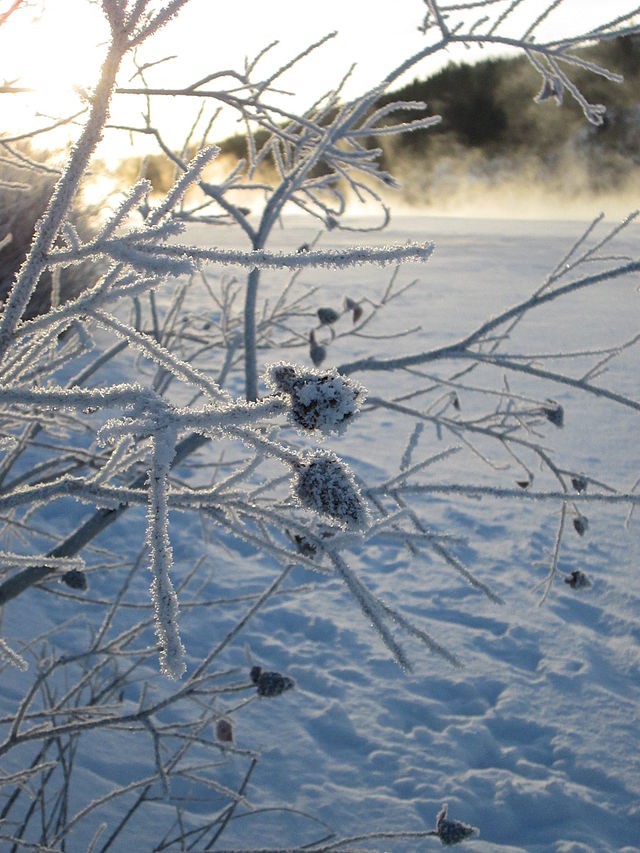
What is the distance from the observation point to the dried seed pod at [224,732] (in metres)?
1.65

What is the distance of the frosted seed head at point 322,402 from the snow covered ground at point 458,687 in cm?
104

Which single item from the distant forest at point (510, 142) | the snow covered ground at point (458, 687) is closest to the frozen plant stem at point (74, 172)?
the snow covered ground at point (458, 687)

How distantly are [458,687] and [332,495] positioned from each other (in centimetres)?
241

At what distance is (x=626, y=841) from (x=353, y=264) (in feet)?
6.92

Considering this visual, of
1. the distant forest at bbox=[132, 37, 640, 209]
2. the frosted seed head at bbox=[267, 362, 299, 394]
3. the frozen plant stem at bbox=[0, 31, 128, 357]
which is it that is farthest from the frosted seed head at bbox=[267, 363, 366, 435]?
the distant forest at bbox=[132, 37, 640, 209]

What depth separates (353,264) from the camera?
0.44 metres

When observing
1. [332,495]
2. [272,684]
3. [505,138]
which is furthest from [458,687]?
[505,138]

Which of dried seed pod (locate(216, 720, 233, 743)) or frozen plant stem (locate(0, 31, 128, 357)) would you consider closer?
frozen plant stem (locate(0, 31, 128, 357))

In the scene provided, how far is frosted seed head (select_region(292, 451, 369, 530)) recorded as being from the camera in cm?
46

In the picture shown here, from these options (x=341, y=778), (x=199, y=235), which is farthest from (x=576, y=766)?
(x=199, y=235)

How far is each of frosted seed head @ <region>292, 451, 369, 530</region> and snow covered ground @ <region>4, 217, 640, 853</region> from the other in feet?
3.19

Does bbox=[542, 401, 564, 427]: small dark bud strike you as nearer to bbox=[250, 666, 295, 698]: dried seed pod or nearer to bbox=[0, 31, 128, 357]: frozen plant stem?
bbox=[250, 666, 295, 698]: dried seed pod

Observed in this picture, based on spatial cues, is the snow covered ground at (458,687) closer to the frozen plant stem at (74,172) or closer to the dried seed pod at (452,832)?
the dried seed pod at (452,832)

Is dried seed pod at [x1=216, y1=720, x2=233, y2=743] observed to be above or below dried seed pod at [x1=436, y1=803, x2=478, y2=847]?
below
